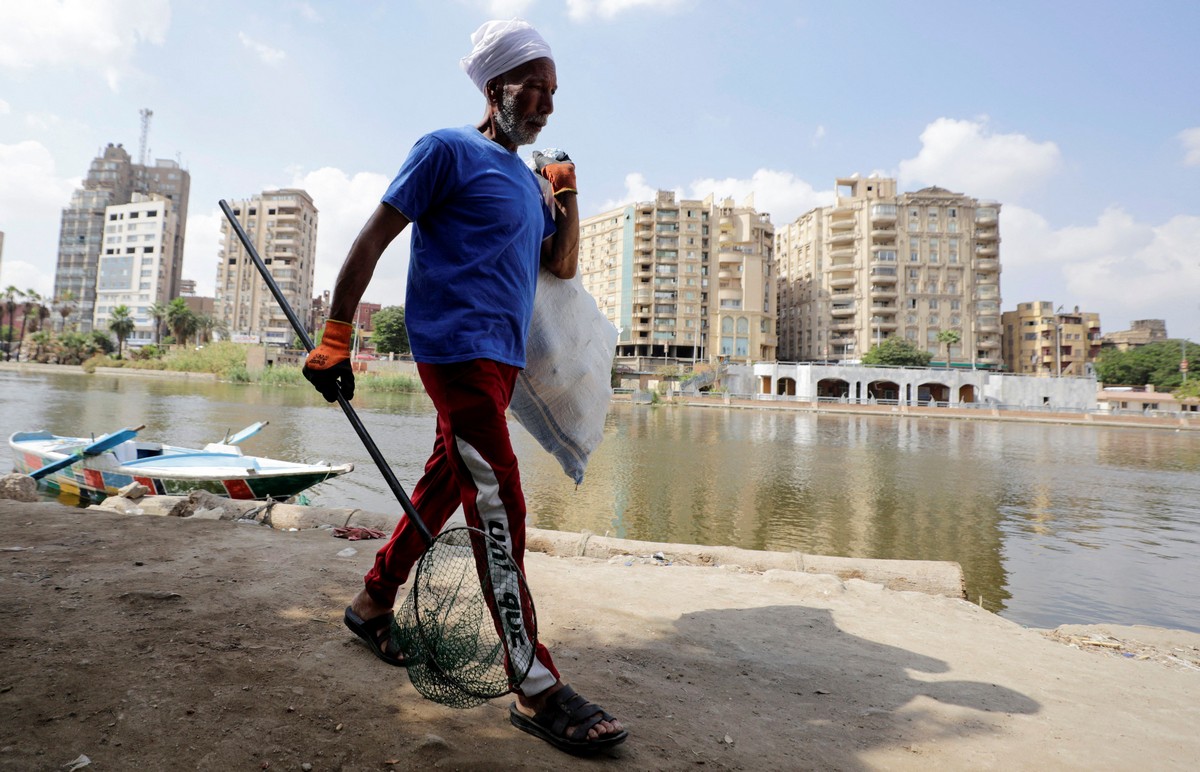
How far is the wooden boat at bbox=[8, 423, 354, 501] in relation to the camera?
7621 mm

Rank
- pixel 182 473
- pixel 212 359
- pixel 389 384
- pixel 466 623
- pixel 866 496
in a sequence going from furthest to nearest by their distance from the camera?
pixel 212 359 < pixel 389 384 < pixel 866 496 < pixel 182 473 < pixel 466 623

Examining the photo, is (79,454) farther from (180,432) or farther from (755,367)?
(755,367)

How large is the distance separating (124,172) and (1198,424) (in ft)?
511

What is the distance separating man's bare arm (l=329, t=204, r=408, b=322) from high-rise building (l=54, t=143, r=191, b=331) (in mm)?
129314

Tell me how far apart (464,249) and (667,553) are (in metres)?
3.77

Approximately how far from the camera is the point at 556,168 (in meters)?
Result: 2.52

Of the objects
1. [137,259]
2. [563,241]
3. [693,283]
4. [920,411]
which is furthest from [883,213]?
[137,259]

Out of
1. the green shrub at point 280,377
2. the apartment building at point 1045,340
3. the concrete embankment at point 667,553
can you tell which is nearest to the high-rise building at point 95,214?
the green shrub at point 280,377

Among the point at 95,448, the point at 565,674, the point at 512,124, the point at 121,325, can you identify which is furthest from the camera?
the point at 121,325

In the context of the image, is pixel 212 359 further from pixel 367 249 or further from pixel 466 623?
pixel 466 623

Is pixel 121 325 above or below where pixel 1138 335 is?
below

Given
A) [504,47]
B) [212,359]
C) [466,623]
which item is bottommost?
[466,623]

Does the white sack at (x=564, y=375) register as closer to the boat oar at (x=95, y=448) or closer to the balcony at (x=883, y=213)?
the boat oar at (x=95, y=448)

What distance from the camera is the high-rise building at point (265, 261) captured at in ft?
310
